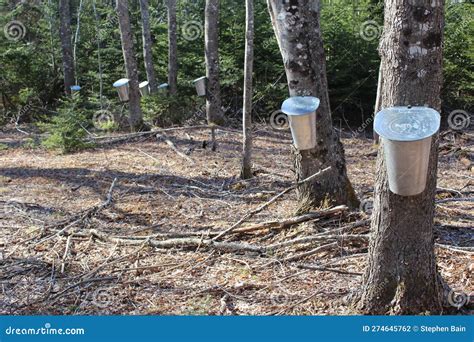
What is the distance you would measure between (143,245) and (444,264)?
2374 mm

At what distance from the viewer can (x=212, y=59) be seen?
1014cm

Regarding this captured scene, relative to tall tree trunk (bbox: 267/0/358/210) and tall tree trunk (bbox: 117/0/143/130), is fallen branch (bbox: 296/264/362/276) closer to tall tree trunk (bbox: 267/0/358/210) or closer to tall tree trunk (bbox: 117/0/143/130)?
tall tree trunk (bbox: 267/0/358/210)

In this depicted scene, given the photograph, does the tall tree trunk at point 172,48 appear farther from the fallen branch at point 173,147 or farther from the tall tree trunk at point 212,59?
the fallen branch at point 173,147

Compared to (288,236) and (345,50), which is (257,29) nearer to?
(345,50)

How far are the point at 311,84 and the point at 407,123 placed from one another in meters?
2.26

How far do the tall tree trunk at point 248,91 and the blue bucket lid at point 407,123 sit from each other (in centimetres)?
377

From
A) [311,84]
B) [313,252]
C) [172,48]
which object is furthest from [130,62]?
[313,252]

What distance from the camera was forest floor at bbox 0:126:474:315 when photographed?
3.65 meters

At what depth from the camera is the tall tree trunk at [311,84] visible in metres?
4.70

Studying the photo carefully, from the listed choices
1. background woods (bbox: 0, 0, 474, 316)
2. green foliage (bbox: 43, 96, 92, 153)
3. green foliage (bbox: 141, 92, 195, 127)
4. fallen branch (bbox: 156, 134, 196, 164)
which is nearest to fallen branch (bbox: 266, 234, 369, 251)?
background woods (bbox: 0, 0, 474, 316)

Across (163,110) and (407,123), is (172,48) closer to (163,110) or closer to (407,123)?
(163,110)

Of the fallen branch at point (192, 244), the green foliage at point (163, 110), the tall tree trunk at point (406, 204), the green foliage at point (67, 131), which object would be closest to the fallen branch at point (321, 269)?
the fallen branch at point (192, 244)

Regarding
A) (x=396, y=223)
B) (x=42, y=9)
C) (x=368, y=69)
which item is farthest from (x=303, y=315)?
(x=42, y=9)

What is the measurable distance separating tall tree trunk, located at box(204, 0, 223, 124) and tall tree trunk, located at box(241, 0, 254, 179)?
3.51 metres
